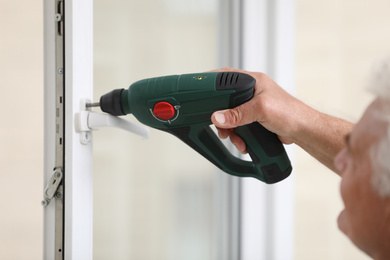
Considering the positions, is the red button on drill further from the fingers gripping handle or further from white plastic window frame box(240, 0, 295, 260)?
white plastic window frame box(240, 0, 295, 260)

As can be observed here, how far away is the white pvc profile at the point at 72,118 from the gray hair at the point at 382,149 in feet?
1.87

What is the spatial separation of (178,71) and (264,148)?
0.51 metres

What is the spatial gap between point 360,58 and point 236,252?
89 cm

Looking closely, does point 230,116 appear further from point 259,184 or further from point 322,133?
point 259,184

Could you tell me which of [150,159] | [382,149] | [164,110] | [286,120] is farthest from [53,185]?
[382,149]

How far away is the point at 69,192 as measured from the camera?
80cm

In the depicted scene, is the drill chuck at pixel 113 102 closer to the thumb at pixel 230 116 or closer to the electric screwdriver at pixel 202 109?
the electric screwdriver at pixel 202 109

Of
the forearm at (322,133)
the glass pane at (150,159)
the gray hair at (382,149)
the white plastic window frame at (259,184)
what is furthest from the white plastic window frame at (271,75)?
the gray hair at (382,149)

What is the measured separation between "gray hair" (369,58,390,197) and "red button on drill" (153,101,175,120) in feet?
1.27

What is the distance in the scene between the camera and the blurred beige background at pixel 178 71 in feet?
2.79

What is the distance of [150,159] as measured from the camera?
115cm
